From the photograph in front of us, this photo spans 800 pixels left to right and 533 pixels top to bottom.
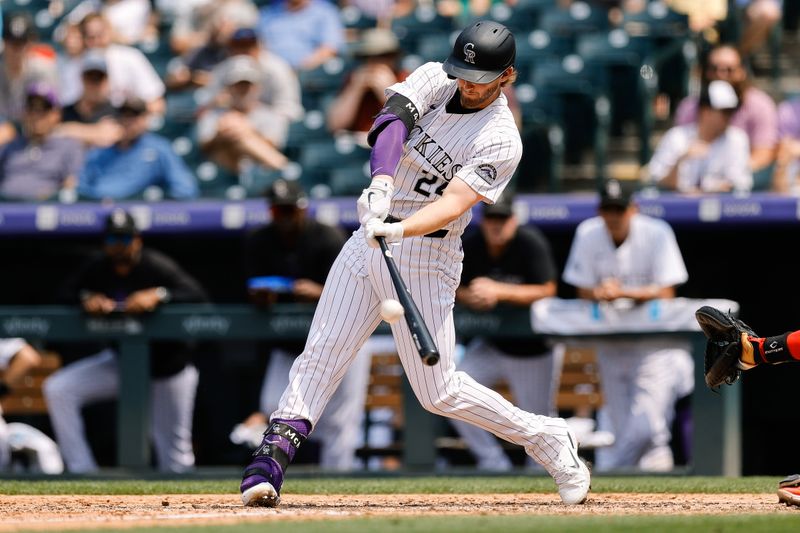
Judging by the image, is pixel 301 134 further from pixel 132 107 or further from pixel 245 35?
pixel 132 107

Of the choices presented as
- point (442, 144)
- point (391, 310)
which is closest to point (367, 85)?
point (442, 144)

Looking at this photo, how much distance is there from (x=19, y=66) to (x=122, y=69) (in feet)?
2.50

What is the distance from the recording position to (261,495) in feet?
15.4

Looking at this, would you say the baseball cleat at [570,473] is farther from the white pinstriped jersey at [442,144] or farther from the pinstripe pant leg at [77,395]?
the pinstripe pant leg at [77,395]

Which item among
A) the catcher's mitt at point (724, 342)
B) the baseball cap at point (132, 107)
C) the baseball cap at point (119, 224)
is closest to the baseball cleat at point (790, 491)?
the catcher's mitt at point (724, 342)

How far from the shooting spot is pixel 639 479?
6.56m

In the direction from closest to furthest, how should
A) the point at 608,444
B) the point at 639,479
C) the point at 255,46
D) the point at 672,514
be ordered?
1. the point at 672,514
2. the point at 639,479
3. the point at 608,444
4. the point at 255,46

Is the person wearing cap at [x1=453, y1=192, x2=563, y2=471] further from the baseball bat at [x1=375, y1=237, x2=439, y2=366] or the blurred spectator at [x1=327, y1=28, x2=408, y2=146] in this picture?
the baseball bat at [x1=375, y1=237, x2=439, y2=366]

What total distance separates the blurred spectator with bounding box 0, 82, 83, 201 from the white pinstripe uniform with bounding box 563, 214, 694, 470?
10.9 ft

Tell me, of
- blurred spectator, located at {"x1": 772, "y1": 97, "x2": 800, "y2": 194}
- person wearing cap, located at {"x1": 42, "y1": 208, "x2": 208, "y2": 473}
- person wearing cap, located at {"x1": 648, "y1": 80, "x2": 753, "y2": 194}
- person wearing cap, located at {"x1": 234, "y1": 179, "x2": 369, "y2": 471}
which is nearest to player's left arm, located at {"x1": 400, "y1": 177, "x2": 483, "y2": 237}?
person wearing cap, located at {"x1": 234, "y1": 179, "x2": 369, "y2": 471}

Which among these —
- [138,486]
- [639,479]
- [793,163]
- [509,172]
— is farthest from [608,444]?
[509,172]

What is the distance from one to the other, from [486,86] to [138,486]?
8.19ft

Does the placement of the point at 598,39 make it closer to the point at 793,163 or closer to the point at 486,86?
the point at 793,163

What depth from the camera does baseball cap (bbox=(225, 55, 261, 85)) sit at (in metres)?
8.91
